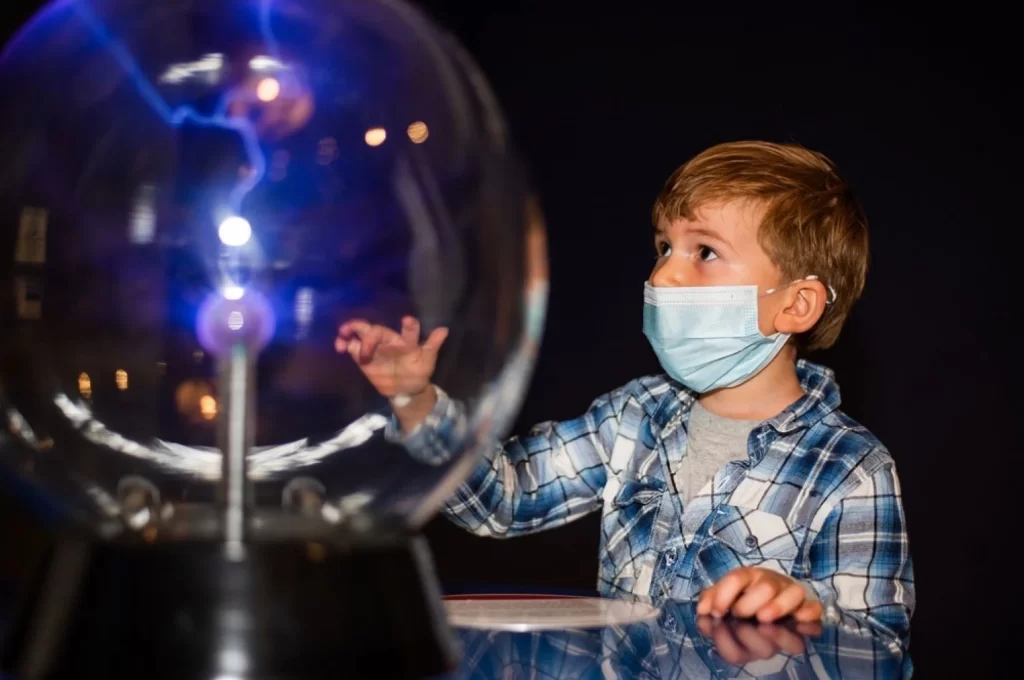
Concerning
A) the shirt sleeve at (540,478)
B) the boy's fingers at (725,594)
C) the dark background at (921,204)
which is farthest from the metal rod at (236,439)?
the dark background at (921,204)

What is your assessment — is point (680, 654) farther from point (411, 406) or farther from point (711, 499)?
point (711, 499)

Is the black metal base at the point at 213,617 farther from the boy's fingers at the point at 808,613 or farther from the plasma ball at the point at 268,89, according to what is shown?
the boy's fingers at the point at 808,613

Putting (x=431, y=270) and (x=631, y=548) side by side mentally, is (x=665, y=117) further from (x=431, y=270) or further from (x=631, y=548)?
(x=431, y=270)

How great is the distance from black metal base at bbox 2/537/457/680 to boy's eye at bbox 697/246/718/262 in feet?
3.40

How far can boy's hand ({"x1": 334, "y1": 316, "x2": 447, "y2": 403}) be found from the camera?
0.59 meters

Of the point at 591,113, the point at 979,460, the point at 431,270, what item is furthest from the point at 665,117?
the point at 431,270

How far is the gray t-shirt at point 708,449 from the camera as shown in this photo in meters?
1.52

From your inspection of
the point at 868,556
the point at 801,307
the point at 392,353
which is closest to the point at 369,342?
the point at 392,353

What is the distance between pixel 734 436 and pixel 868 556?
1.02 ft

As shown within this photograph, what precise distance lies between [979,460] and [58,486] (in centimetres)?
194

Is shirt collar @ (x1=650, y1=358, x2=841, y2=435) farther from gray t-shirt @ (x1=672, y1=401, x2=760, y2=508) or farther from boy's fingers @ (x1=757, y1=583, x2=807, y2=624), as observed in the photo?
boy's fingers @ (x1=757, y1=583, x2=807, y2=624)

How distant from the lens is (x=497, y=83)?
8.06 ft

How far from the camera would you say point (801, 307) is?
5.15 feet

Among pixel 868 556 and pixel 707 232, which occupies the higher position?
pixel 707 232
